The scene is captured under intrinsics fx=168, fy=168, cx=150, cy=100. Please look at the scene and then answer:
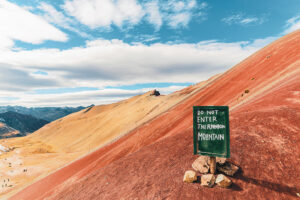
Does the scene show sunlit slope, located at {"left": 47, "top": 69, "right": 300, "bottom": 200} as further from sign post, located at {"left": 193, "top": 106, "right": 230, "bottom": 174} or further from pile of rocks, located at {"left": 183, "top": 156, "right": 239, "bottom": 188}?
sign post, located at {"left": 193, "top": 106, "right": 230, "bottom": 174}

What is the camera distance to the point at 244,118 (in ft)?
31.7

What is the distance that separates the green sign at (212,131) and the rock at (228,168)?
839mm

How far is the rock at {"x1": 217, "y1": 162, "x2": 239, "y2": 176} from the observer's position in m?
6.00

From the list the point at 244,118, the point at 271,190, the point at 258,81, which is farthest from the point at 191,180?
the point at 258,81

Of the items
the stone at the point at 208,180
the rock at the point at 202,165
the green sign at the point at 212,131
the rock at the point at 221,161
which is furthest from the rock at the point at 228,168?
the green sign at the point at 212,131

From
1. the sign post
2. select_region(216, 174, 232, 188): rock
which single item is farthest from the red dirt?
the sign post

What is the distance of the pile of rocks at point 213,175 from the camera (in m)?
5.62

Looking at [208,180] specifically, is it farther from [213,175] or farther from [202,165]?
[202,165]

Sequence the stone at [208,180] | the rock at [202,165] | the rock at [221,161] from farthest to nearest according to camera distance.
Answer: the rock at [202,165], the rock at [221,161], the stone at [208,180]

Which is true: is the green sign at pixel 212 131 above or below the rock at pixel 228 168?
above

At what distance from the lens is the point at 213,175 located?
19.3ft

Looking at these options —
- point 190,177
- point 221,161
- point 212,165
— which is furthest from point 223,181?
point 190,177

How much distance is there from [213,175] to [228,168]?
2.12 ft

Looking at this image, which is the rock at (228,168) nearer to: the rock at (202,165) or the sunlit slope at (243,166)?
the sunlit slope at (243,166)
